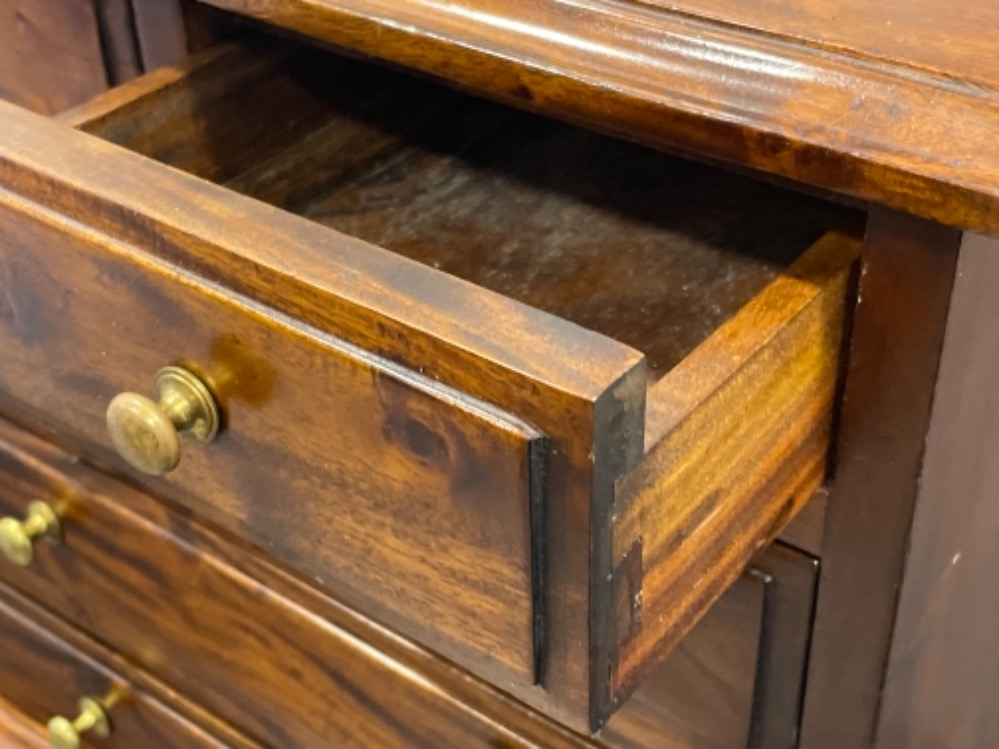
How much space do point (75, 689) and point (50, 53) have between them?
57cm

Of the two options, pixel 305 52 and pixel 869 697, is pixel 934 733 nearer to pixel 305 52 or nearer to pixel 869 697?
pixel 869 697

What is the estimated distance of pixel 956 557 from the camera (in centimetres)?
60

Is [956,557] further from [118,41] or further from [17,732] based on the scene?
[17,732]

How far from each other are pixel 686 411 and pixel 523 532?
0.22ft

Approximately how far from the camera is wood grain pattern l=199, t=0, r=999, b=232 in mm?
419

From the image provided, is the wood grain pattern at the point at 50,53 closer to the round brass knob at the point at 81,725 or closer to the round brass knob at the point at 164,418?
the round brass knob at the point at 164,418

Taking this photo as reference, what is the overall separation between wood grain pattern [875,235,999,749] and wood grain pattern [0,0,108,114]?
0.48m

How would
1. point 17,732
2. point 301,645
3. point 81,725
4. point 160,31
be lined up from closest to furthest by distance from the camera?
point 160,31 < point 301,645 < point 81,725 < point 17,732

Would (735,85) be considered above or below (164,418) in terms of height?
above

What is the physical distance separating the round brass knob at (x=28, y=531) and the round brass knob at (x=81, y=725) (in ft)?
0.62

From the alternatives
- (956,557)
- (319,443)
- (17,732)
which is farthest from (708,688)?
(17,732)

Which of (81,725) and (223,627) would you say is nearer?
(223,627)

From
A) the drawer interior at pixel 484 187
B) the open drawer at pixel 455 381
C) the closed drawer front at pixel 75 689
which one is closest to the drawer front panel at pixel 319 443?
the open drawer at pixel 455 381

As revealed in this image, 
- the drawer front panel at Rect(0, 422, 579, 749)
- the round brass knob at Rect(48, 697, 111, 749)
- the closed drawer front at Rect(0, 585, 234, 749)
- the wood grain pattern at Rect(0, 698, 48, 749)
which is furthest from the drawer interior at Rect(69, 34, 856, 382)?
the wood grain pattern at Rect(0, 698, 48, 749)
